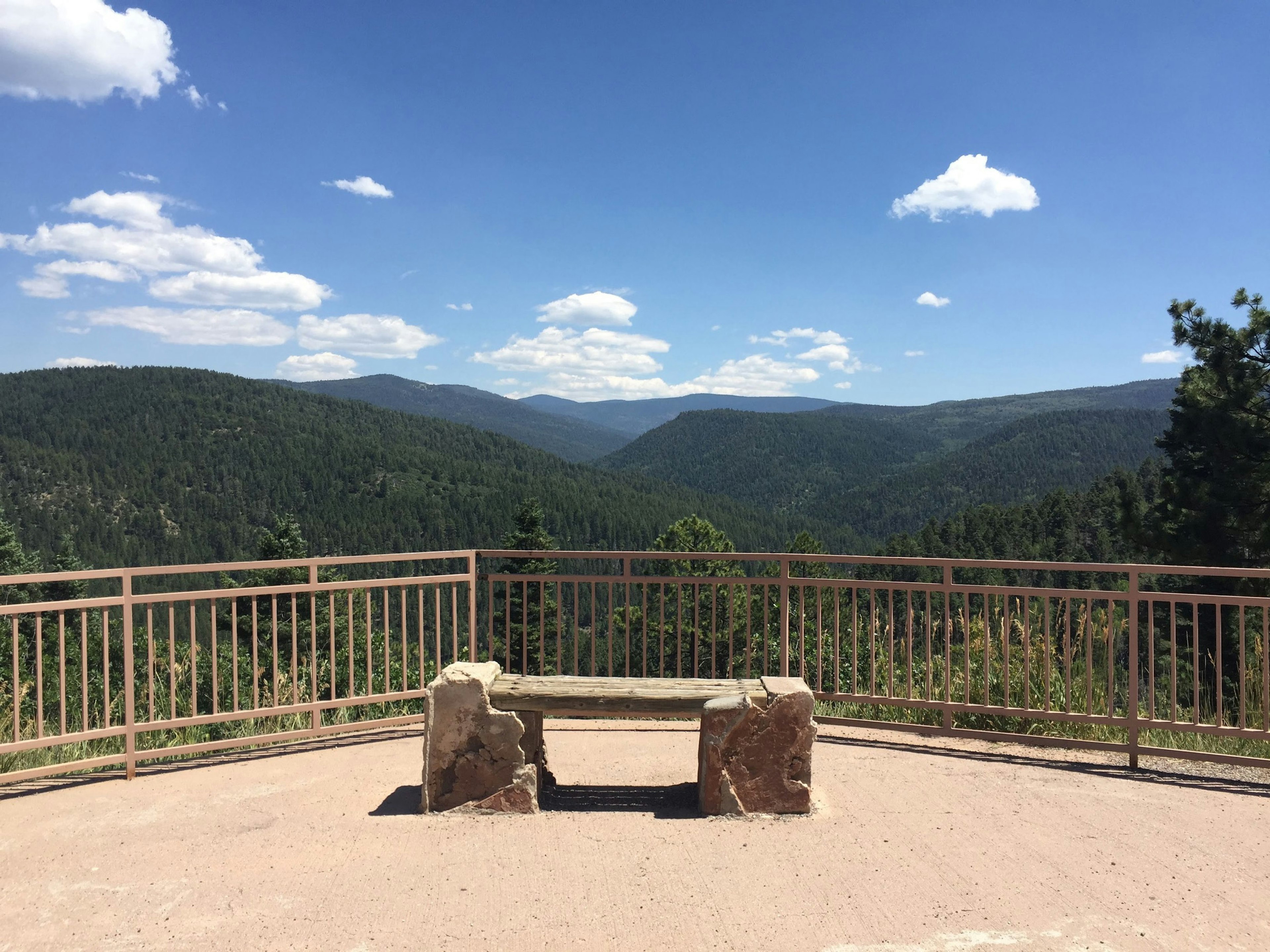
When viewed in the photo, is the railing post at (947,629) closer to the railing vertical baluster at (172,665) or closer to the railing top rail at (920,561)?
the railing top rail at (920,561)

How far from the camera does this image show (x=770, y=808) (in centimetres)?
409

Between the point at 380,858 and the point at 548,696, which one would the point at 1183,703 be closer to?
the point at 548,696

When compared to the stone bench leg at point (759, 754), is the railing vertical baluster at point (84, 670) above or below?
above

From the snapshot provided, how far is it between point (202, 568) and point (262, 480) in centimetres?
12120

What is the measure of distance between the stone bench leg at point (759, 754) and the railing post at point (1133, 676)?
228 centimetres

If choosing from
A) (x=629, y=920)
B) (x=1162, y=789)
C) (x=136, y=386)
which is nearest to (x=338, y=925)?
(x=629, y=920)

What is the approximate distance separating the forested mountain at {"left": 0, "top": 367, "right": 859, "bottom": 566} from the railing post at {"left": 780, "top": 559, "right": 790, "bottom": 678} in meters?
77.0

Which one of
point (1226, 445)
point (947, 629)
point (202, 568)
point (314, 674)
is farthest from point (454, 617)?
point (1226, 445)

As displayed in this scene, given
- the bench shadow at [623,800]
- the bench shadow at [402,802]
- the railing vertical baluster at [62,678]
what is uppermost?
the railing vertical baluster at [62,678]

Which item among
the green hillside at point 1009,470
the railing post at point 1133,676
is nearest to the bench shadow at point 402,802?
the railing post at point 1133,676

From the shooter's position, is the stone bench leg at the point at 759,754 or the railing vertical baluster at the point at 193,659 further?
the railing vertical baluster at the point at 193,659

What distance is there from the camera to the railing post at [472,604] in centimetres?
566

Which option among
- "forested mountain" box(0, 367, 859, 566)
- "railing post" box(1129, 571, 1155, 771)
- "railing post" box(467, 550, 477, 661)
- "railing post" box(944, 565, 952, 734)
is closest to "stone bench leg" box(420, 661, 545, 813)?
"railing post" box(467, 550, 477, 661)

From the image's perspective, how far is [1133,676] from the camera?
4.95 m
